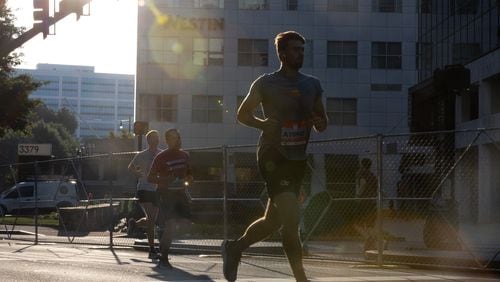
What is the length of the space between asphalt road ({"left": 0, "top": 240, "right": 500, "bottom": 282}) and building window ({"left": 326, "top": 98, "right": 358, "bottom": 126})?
135 feet

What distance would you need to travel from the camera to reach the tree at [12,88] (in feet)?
125

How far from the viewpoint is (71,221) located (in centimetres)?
1741

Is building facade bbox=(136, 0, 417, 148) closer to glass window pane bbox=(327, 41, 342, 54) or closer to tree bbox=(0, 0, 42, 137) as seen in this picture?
glass window pane bbox=(327, 41, 342, 54)

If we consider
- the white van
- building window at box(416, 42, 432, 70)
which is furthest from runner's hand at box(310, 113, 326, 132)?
building window at box(416, 42, 432, 70)

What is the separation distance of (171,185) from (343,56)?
42663 mm

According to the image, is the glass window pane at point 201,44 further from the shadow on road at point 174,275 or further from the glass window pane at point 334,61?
the shadow on road at point 174,275

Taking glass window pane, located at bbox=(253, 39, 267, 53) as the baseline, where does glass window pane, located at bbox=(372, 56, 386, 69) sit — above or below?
below

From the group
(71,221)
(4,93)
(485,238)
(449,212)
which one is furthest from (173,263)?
(4,93)

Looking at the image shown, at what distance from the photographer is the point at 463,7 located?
39.2 meters

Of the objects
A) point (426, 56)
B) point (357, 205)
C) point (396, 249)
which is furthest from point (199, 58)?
point (357, 205)

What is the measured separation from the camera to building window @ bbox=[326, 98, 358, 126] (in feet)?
171

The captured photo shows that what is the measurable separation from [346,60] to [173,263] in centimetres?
4261

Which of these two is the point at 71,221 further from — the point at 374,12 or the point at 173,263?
the point at 374,12

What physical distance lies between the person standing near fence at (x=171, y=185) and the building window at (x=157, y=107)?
1619 inches
